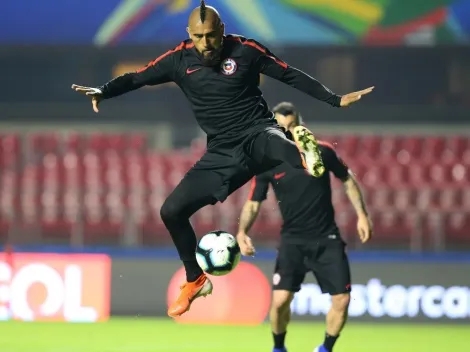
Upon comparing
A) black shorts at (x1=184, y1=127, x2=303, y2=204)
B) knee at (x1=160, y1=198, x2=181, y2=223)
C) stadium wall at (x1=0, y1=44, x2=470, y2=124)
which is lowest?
knee at (x1=160, y1=198, x2=181, y2=223)

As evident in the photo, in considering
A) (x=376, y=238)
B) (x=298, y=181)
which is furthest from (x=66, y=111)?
(x=298, y=181)

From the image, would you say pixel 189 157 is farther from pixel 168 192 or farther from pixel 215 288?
pixel 215 288

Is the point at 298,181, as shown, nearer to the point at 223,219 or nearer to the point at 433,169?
the point at 223,219

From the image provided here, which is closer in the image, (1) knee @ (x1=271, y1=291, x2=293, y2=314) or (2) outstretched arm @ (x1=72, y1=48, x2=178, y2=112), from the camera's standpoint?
(2) outstretched arm @ (x1=72, y1=48, x2=178, y2=112)

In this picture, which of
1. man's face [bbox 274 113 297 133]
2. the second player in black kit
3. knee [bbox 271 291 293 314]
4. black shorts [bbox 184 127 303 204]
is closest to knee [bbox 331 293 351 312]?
the second player in black kit

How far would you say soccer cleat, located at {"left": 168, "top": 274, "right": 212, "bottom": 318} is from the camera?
7539 millimetres

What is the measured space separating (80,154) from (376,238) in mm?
4101

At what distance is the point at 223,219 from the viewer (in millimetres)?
13094

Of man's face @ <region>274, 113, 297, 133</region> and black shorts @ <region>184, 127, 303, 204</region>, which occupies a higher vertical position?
man's face @ <region>274, 113, 297, 133</region>

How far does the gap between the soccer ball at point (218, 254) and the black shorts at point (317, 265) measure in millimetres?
1340

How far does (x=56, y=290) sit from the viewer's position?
11.7 m

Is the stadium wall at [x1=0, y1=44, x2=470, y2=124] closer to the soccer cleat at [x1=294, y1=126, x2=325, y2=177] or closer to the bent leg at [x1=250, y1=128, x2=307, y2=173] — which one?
the bent leg at [x1=250, y1=128, x2=307, y2=173]

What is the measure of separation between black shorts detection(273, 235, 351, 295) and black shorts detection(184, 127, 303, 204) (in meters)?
1.47

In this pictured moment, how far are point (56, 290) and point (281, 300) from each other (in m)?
4.00
